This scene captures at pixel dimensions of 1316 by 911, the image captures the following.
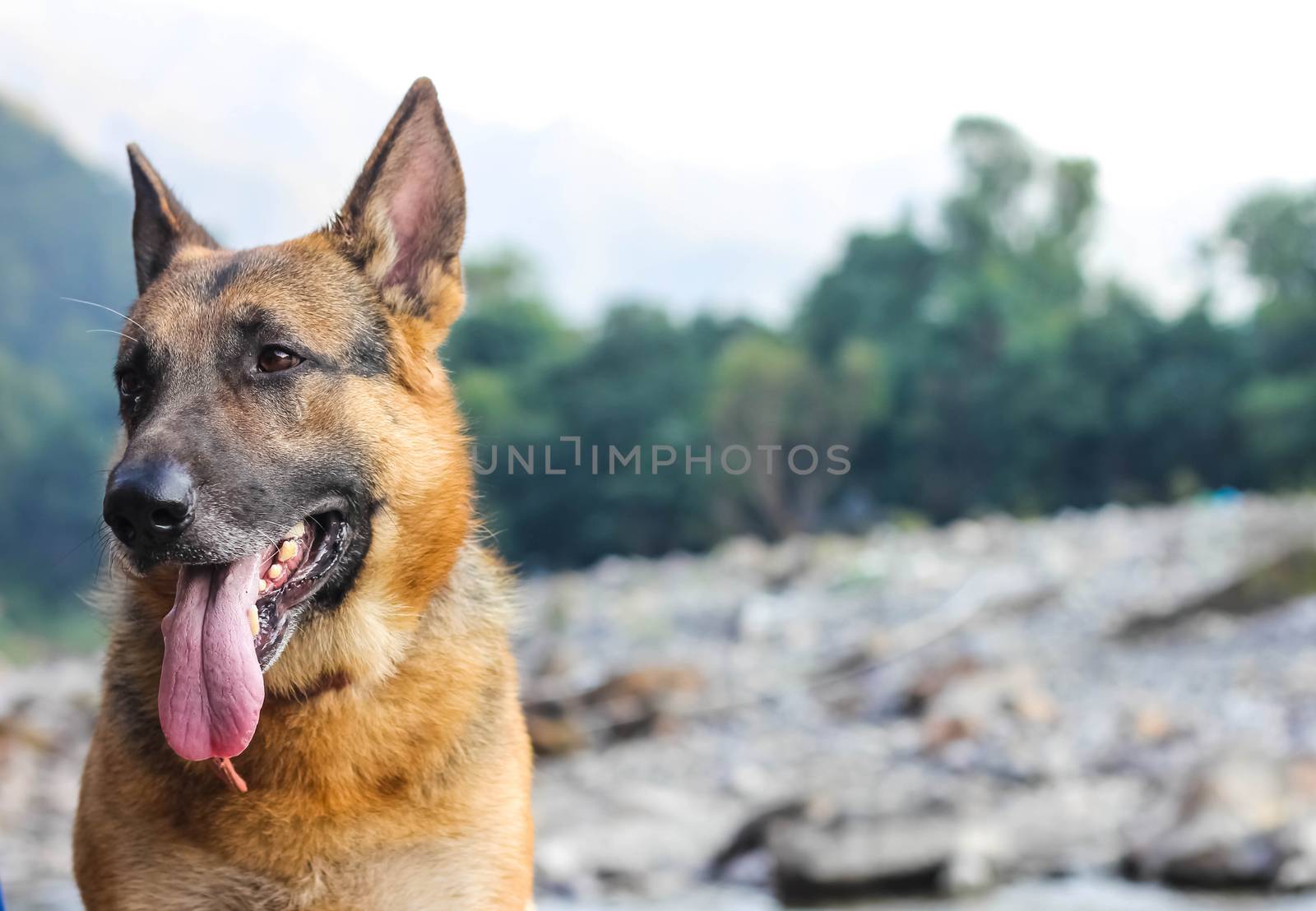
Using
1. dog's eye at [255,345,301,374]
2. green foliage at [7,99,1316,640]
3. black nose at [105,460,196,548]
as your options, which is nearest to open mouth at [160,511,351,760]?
black nose at [105,460,196,548]

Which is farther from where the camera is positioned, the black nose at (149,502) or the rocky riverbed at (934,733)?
the rocky riverbed at (934,733)

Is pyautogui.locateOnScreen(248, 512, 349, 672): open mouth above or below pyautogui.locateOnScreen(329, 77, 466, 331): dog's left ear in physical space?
below

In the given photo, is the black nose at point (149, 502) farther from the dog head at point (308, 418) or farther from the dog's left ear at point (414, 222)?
the dog's left ear at point (414, 222)

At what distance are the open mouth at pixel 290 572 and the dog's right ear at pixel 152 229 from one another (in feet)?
3.02

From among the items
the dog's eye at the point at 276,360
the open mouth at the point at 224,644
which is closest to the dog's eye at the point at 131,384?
the dog's eye at the point at 276,360

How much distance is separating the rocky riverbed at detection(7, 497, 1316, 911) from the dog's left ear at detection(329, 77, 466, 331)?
97 cm

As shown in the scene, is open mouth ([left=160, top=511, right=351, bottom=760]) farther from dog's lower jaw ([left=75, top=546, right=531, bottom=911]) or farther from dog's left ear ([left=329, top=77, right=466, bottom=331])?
dog's left ear ([left=329, top=77, right=466, bottom=331])

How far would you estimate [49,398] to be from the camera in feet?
106

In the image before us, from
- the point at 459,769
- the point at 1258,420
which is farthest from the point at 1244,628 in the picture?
the point at 1258,420

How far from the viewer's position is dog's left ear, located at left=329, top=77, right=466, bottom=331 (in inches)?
122

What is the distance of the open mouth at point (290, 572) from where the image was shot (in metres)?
2.68

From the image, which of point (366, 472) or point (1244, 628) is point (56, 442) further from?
point (366, 472)

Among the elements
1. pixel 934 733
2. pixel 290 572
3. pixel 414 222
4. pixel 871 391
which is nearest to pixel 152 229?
pixel 414 222

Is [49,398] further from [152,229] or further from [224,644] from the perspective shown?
[224,644]
